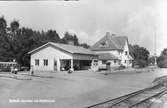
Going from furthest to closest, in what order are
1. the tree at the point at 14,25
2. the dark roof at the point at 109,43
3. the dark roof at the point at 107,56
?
1. the tree at the point at 14,25
2. the dark roof at the point at 109,43
3. the dark roof at the point at 107,56

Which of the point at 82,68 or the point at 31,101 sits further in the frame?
the point at 82,68

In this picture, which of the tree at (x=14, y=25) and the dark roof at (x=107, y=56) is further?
the tree at (x=14, y=25)

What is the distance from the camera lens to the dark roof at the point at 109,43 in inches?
2184

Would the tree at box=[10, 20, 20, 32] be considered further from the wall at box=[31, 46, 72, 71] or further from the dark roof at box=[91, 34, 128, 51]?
the wall at box=[31, 46, 72, 71]

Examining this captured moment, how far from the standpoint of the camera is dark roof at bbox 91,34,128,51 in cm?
5547

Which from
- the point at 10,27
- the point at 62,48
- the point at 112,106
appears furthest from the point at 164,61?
the point at 112,106


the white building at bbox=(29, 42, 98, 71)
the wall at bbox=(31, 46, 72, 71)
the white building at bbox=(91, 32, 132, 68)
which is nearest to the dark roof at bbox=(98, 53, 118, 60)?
the white building at bbox=(91, 32, 132, 68)

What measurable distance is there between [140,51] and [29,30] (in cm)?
4083

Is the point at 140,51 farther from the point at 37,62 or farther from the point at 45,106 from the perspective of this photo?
the point at 45,106

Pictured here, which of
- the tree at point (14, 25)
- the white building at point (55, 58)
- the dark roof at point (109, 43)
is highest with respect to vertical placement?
the tree at point (14, 25)

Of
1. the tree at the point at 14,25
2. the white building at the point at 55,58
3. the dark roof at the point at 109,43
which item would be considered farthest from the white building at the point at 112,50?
the tree at the point at 14,25

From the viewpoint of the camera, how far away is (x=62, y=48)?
38.6m

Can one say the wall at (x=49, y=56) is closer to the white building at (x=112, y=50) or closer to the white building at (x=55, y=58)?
the white building at (x=55, y=58)

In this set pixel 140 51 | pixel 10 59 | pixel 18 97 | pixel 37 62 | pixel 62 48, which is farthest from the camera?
pixel 140 51
